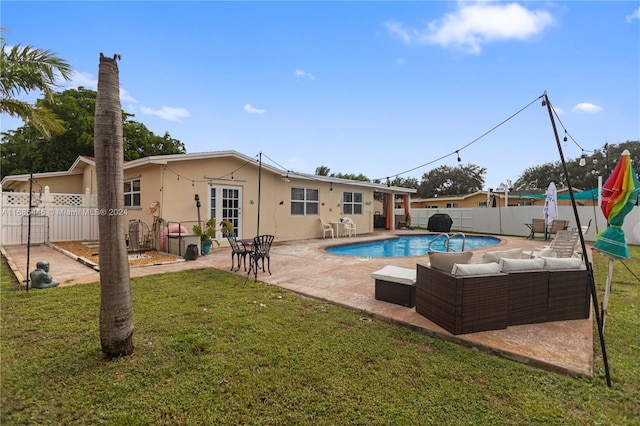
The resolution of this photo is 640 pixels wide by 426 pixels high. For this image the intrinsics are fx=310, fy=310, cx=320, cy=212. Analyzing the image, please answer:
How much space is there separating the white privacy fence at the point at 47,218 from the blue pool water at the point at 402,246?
10.0 metres

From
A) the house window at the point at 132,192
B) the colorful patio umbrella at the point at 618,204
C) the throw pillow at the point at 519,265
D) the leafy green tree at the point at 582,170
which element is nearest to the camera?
the colorful patio umbrella at the point at 618,204

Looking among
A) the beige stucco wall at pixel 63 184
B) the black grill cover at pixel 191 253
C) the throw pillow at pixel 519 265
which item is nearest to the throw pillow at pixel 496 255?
the throw pillow at pixel 519 265

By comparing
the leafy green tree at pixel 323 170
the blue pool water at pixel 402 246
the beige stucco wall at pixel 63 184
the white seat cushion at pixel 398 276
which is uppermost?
the leafy green tree at pixel 323 170

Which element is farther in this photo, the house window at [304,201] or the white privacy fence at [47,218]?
the house window at [304,201]

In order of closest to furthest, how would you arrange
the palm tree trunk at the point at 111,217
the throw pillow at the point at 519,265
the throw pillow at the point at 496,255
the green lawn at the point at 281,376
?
the green lawn at the point at 281,376 < the palm tree trunk at the point at 111,217 < the throw pillow at the point at 519,265 < the throw pillow at the point at 496,255

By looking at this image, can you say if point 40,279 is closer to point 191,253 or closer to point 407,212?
point 191,253

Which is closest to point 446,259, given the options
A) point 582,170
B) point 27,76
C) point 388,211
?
point 27,76

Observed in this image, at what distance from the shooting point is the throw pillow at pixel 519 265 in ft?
12.1

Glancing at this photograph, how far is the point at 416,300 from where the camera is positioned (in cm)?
420

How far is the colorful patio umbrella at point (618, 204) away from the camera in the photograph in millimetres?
3324

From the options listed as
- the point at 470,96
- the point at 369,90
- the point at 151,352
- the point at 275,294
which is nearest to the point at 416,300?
the point at 275,294

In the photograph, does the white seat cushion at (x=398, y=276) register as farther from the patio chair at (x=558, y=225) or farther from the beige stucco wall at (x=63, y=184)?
the beige stucco wall at (x=63, y=184)

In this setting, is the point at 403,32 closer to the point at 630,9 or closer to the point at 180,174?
the point at 630,9

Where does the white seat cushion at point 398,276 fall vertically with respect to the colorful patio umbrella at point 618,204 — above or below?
below
